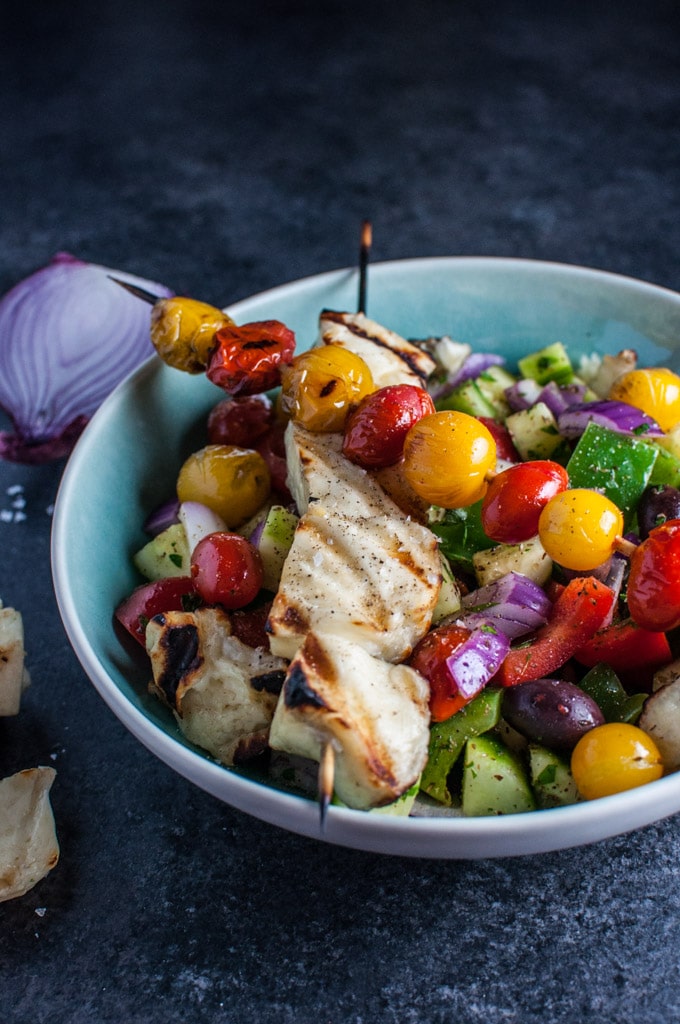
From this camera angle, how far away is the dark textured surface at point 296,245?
216cm

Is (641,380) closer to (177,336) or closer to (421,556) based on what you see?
(421,556)

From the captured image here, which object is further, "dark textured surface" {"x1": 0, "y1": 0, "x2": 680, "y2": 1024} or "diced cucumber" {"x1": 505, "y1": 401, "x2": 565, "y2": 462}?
"diced cucumber" {"x1": 505, "y1": 401, "x2": 565, "y2": 462}

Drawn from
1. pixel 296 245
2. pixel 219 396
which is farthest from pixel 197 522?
pixel 296 245

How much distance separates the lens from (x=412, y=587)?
2.15 m

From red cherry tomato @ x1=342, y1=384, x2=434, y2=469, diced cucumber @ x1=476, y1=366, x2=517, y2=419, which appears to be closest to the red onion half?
diced cucumber @ x1=476, y1=366, x2=517, y2=419

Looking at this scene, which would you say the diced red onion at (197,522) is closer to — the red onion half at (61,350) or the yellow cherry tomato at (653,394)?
the red onion half at (61,350)

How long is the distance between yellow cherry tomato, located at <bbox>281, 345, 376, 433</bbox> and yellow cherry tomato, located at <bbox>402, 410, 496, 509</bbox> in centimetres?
21

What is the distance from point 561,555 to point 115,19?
4.76 m

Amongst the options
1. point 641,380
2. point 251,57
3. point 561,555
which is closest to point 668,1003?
point 561,555

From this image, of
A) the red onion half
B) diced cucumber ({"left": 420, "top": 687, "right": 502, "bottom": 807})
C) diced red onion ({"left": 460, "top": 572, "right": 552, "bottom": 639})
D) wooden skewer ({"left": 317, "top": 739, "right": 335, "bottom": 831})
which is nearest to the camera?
wooden skewer ({"left": 317, "top": 739, "right": 335, "bottom": 831})

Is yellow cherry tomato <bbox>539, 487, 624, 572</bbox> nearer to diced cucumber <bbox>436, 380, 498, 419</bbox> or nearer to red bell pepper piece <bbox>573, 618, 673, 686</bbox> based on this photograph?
red bell pepper piece <bbox>573, 618, 673, 686</bbox>

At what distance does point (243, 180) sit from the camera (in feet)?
15.2

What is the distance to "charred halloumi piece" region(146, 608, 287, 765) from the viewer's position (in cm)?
215

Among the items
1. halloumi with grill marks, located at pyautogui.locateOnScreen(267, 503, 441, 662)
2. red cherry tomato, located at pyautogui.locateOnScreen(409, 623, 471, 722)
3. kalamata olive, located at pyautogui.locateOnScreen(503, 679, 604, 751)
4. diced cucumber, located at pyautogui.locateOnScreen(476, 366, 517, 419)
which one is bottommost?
kalamata olive, located at pyautogui.locateOnScreen(503, 679, 604, 751)
